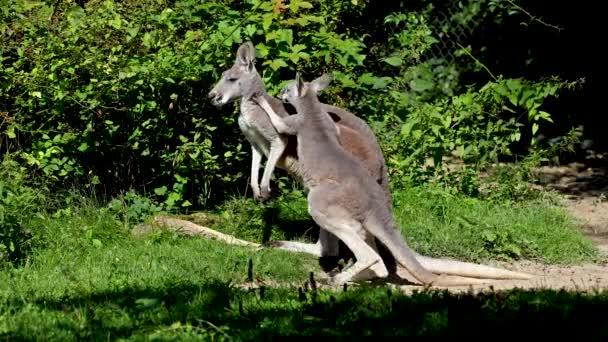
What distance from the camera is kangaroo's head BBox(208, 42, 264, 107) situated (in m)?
8.65

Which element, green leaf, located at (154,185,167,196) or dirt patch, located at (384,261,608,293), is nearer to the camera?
dirt patch, located at (384,261,608,293)

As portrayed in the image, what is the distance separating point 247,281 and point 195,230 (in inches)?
69.0

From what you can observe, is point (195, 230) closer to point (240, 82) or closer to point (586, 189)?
point (240, 82)

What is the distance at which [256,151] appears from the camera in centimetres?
872

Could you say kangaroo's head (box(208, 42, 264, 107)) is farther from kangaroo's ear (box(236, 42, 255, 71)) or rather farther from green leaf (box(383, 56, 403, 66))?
green leaf (box(383, 56, 403, 66))

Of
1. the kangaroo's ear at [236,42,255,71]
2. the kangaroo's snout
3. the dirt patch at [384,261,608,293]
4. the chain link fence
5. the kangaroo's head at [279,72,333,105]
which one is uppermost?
the chain link fence

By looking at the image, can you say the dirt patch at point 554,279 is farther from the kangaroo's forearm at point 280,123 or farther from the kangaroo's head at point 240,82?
the kangaroo's head at point 240,82

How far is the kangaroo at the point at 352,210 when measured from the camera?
7.43m

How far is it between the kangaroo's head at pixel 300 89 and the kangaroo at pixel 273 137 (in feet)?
0.15

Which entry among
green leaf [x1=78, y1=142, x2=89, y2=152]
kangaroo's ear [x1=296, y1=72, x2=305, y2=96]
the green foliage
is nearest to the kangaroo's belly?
kangaroo's ear [x1=296, y1=72, x2=305, y2=96]

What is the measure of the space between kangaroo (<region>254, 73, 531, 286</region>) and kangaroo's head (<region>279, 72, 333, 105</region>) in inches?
11.3

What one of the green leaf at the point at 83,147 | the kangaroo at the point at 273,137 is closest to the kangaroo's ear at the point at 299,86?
the kangaroo at the point at 273,137

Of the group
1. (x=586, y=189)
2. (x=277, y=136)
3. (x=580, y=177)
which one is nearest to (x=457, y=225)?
(x=277, y=136)

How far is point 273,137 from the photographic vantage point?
27.6 feet
